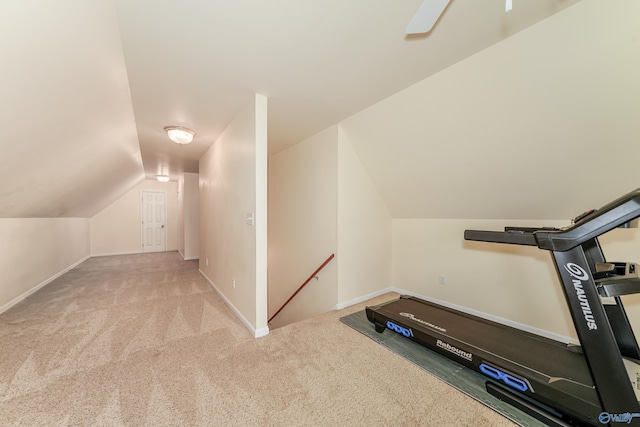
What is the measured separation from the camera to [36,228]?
383cm

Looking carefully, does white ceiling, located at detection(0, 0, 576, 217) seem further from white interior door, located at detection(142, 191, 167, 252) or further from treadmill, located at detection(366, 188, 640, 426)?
white interior door, located at detection(142, 191, 167, 252)

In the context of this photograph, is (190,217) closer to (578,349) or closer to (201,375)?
(201,375)

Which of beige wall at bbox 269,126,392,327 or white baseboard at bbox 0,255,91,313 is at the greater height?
beige wall at bbox 269,126,392,327

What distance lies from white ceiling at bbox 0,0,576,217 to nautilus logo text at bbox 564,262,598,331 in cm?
164

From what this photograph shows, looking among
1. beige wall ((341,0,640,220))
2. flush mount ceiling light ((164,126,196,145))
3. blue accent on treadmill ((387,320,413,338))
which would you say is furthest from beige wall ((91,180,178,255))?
blue accent on treadmill ((387,320,413,338))

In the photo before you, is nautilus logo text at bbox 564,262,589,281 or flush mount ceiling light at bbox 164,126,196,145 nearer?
nautilus logo text at bbox 564,262,589,281

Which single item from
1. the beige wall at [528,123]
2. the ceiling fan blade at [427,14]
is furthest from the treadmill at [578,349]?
the ceiling fan blade at [427,14]

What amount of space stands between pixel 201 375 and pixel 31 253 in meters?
4.11

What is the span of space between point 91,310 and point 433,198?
185 inches

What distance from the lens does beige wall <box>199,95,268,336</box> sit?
2.42 m

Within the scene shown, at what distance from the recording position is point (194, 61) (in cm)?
193

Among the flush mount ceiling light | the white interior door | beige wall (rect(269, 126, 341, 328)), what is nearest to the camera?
the flush mount ceiling light

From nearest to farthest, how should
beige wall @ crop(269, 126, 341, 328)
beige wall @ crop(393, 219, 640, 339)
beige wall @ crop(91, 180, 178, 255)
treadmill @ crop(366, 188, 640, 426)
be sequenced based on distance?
treadmill @ crop(366, 188, 640, 426), beige wall @ crop(393, 219, 640, 339), beige wall @ crop(269, 126, 341, 328), beige wall @ crop(91, 180, 178, 255)

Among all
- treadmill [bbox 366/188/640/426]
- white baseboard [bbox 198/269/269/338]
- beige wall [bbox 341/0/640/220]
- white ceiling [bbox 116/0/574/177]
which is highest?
white ceiling [bbox 116/0/574/177]
